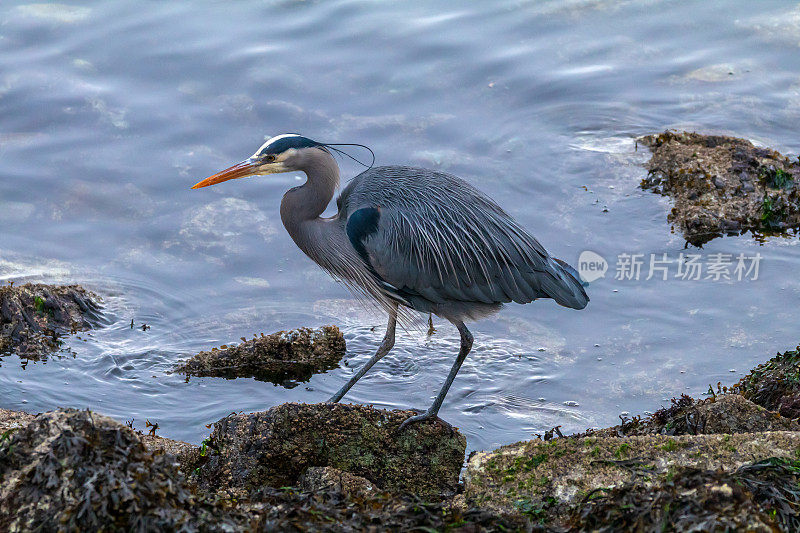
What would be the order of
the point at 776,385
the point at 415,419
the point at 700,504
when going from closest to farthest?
1. the point at 700,504
2. the point at 415,419
3. the point at 776,385

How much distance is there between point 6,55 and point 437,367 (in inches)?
258

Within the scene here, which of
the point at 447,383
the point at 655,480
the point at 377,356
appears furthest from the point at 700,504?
the point at 377,356

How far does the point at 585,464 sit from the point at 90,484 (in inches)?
74.8

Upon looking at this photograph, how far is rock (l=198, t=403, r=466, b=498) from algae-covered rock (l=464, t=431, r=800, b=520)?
1.82 ft

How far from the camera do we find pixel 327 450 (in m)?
4.43

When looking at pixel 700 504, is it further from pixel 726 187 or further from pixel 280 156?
pixel 726 187

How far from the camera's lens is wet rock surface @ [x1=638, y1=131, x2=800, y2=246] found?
786cm

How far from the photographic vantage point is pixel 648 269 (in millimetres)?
7543

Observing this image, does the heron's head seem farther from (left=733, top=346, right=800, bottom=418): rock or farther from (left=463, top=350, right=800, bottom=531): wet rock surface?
(left=733, top=346, right=800, bottom=418): rock

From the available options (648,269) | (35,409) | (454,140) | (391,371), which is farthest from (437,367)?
(454,140)

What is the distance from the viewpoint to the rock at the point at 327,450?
14.1 ft

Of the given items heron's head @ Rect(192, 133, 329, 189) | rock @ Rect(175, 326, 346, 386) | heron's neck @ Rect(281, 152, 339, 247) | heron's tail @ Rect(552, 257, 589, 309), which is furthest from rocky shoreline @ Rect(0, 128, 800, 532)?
heron's head @ Rect(192, 133, 329, 189)

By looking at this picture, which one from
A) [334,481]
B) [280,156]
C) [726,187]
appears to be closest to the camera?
[334,481]

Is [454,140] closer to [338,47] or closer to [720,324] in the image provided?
[338,47]
